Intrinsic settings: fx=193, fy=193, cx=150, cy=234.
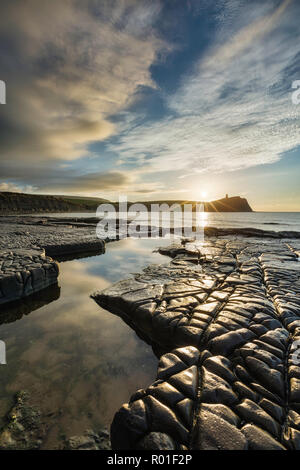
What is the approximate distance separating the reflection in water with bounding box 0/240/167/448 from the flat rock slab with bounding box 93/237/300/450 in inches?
20.5

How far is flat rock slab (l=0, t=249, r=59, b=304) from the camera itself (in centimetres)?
548

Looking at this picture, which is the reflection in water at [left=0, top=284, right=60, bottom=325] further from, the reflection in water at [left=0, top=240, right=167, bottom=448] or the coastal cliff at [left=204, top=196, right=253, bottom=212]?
the coastal cliff at [left=204, top=196, right=253, bottom=212]

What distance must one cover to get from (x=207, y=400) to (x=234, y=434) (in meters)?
0.41

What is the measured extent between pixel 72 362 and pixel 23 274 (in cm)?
372

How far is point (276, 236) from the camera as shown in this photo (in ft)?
61.3

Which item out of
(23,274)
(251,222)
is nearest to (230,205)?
(251,222)

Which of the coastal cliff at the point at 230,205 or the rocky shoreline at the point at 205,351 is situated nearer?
the rocky shoreline at the point at 205,351

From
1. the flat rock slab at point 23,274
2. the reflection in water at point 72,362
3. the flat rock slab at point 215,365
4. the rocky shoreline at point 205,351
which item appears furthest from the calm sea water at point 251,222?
the reflection in water at point 72,362

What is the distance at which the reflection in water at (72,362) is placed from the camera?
2570 millimetres

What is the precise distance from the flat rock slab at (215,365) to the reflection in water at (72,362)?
0.52 metres

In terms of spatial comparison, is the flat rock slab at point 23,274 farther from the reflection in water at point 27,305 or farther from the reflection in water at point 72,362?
the reflection in water at point 72,362

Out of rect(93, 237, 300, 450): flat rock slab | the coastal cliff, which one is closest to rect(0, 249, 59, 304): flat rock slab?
rect(93, 237, 300, 450): flat rock slab
